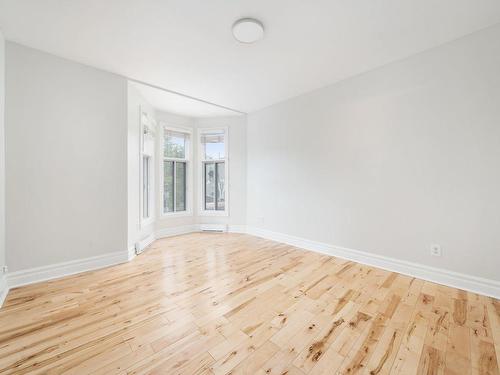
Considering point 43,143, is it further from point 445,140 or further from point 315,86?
point 445,140

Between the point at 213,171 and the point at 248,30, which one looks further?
the point at 213,171

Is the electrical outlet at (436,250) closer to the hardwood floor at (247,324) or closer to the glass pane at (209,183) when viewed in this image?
the hardwood floor at (247,324)

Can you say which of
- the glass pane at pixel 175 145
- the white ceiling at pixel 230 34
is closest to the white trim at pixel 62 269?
the glass pane at pixel 175 145

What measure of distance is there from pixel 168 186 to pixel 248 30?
3391mm

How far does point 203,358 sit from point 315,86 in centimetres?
366

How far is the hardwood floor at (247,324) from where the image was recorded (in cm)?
131

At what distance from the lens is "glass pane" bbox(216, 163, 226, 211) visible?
4875mm

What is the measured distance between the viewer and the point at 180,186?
187 inches

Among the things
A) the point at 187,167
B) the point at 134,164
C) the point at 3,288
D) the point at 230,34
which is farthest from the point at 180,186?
the point at 230,34

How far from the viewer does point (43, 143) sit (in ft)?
7.88

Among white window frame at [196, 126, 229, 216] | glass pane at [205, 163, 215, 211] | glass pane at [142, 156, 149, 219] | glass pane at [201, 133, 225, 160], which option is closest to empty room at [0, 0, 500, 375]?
glass pane at [142, 156, 149, 219]

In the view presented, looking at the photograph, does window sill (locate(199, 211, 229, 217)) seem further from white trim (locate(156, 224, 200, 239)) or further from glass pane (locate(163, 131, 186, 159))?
glass pane (locate(163, 131, 186, 159))

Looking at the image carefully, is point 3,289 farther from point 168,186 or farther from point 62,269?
point 168,186

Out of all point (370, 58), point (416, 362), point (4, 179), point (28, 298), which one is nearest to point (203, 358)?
point (416, 362)
